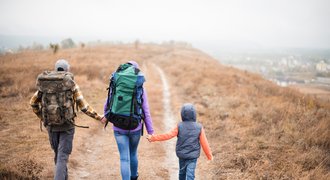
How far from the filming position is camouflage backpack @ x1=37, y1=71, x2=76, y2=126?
4598 millimetres

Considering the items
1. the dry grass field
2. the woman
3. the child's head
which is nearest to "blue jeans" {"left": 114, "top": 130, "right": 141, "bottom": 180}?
the woman

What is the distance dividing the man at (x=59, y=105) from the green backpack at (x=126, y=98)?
0.71 meters

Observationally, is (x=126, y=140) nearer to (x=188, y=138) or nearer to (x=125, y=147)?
(x=125, y=147)

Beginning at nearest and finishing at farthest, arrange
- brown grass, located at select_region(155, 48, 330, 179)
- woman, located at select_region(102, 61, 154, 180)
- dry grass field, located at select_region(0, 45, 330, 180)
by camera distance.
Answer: woman, located at select_region(102, 61, 154, 180), dry grass field, located at select_region(0, 45, 330, 180), brown grass, located at select_region(155, 48, 330, 179)

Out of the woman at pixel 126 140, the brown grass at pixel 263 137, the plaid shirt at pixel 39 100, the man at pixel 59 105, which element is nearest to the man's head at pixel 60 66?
the man at pixel 59 105

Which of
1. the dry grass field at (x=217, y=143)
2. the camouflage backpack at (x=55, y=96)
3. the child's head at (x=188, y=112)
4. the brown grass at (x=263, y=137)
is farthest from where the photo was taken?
the brown grass at (x=263, y=137)

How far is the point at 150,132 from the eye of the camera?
5234mm

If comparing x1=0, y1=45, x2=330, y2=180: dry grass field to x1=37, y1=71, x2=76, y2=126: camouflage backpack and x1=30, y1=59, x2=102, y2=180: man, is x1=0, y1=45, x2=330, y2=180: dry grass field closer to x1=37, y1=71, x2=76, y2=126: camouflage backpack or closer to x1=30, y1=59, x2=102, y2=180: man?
x1=30, y1=59, x2=102, y2=180: man

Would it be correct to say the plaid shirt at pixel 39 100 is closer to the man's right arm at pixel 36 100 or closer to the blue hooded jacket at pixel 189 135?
the man's right arm at pixel 36 100

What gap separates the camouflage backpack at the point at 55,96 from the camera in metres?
4.60

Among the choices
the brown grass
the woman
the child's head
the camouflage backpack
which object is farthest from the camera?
the brown grass

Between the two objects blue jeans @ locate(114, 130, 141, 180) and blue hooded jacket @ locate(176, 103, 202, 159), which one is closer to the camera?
blue jeans @ locate(114, 130, 141, 180)

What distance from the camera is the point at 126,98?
15.1ft

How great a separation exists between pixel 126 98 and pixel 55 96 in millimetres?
1210
